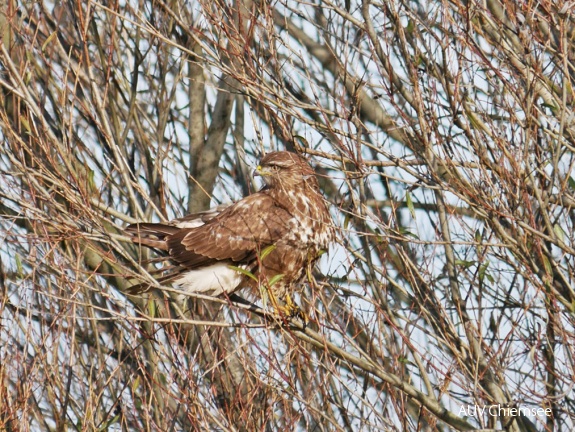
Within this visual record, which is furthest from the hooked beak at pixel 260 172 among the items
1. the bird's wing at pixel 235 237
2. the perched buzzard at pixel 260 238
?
the bird's wing at pixel 235 237

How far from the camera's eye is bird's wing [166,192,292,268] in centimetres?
550

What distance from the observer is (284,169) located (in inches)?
221

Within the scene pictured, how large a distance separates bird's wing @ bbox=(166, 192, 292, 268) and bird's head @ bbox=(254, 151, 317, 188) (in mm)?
167

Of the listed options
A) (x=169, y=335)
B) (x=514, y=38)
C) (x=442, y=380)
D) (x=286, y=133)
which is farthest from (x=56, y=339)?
(x=514, y=38)

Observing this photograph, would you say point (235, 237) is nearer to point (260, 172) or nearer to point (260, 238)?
point (260, 238)

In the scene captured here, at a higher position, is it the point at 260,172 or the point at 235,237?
the point at 260,172

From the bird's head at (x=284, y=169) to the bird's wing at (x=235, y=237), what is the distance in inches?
6.6

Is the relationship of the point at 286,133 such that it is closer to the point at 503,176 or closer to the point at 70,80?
the point at 503,176

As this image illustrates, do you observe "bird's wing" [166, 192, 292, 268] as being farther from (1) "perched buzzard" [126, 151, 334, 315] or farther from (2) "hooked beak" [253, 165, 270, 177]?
(2) "hooked beak" [253, 165, 270, 177]

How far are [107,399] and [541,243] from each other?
3.91 meters

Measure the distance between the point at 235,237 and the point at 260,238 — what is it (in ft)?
0.59

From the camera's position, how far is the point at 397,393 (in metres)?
5.80

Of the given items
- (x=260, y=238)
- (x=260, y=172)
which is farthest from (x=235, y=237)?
(x=260, y=172)

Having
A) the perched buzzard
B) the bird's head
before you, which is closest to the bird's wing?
the perched buzzard
